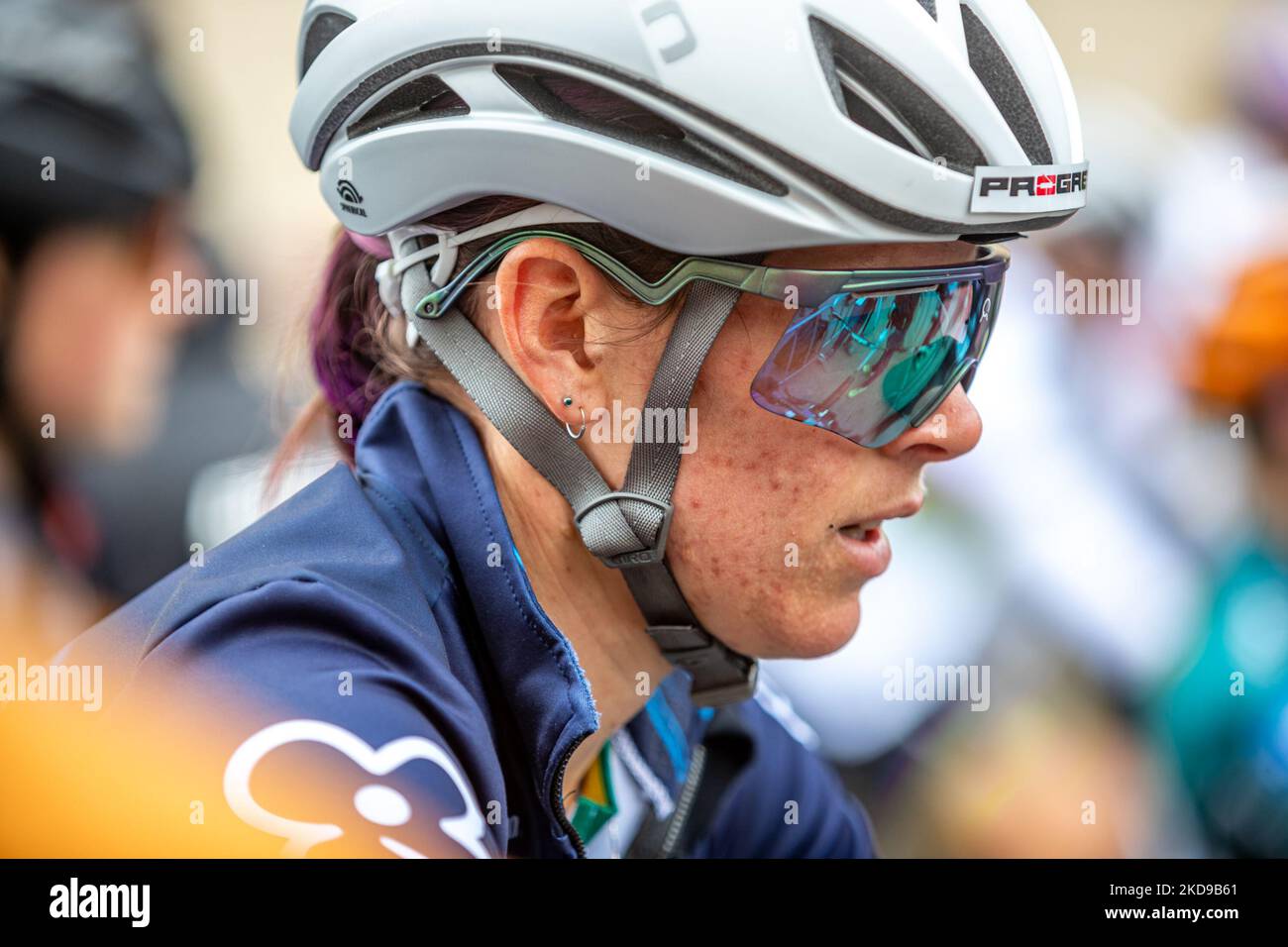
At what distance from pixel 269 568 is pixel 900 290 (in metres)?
0.92

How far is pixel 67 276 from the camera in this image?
11.2 ft

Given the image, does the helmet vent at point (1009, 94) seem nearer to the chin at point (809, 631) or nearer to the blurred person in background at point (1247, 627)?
the chin at point (809, 631)

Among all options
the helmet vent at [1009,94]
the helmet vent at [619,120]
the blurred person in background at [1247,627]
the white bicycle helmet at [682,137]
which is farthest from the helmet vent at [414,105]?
the blurred person in background at [1247,627]

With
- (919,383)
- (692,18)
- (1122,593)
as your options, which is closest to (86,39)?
(692,18)

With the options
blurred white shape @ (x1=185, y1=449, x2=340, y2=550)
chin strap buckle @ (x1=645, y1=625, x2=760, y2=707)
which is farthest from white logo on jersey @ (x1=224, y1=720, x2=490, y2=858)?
blurred white shape @ (x1=185, y1=449, x2=340, y2=550)

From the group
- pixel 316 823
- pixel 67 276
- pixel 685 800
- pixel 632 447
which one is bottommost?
pixel 685 800

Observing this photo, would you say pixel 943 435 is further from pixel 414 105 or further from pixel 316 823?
pixel 316 823

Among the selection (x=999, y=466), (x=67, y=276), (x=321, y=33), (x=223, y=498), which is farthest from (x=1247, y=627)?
(x=67, y=276)

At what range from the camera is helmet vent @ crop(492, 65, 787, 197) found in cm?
183

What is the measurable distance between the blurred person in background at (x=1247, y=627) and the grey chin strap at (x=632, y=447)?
2027mm

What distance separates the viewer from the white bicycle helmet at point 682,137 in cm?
179

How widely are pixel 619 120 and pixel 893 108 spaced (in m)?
0.37
